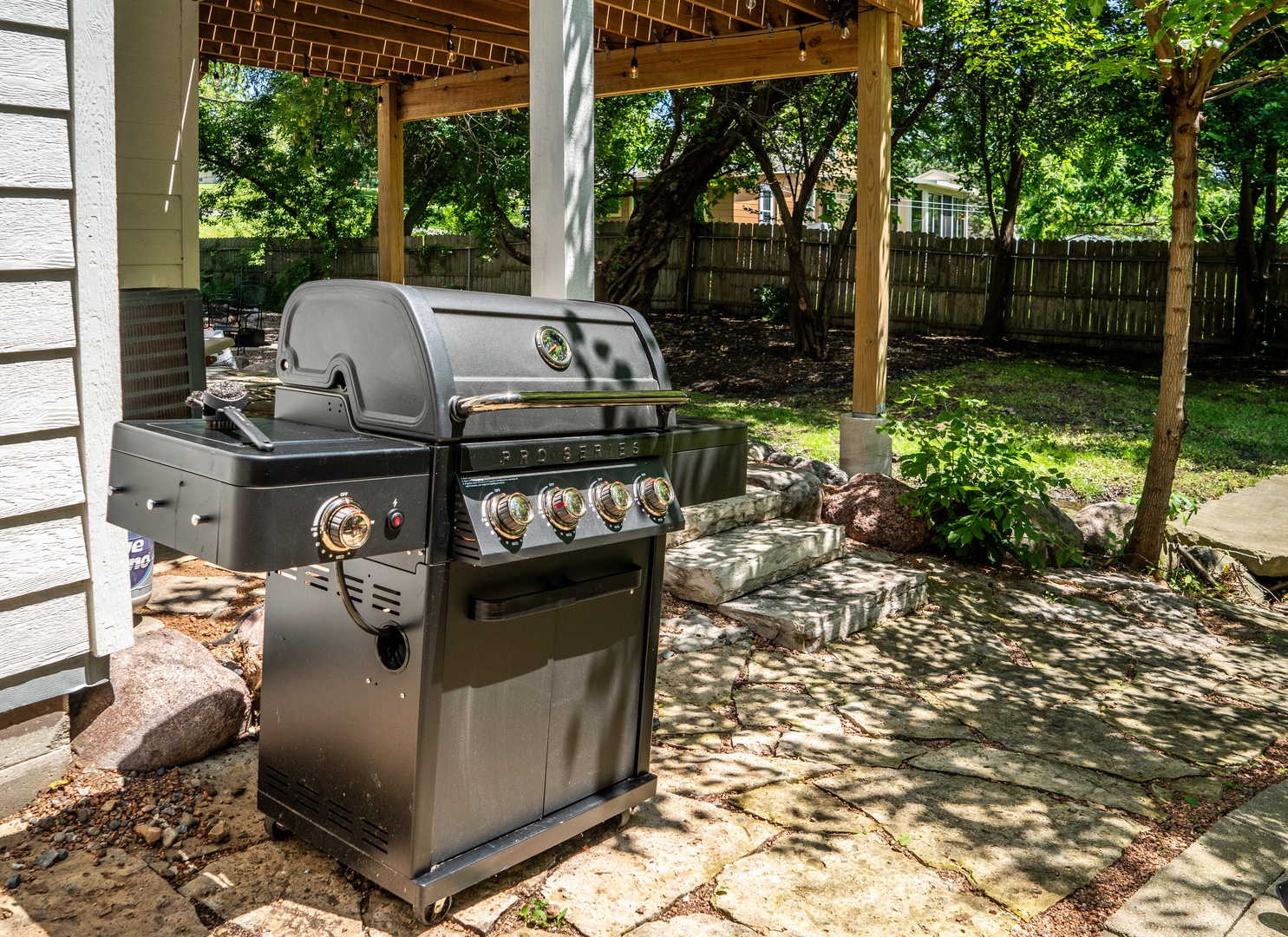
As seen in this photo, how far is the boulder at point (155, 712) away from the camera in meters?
2.80

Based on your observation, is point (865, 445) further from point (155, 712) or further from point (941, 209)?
point (941, 209)

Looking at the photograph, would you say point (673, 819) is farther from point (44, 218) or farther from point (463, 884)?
point (44, 218)

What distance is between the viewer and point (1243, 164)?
496 inches

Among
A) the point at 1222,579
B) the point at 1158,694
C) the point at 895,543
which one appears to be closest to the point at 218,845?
the point at 1158,694

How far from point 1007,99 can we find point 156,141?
36.6 feet

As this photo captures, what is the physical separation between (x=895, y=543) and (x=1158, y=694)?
6.20 ft

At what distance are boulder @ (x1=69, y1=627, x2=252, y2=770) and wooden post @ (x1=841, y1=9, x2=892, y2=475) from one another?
14.5 feet

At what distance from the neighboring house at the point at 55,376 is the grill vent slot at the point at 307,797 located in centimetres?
83

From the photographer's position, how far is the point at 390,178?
8305 mm

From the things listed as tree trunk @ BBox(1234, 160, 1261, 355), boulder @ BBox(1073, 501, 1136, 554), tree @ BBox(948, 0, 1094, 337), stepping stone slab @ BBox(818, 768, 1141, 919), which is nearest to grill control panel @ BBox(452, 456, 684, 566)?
stepping stone slab @ BBox(818, 768, 1141, 919)

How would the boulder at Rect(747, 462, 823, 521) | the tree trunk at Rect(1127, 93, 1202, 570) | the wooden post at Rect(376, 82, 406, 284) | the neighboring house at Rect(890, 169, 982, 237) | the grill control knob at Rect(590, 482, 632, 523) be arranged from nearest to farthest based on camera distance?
the grill control knob at Rect(590, 482, 632, 523), the tree trunk at Rect(1127, 93, 1202, 570), the boulder at Rect(747, 462, 823, 521), the wooden post at Rect(376, 82, 406, 284), the neighboring house at Rect(890, 169, 982, 237)

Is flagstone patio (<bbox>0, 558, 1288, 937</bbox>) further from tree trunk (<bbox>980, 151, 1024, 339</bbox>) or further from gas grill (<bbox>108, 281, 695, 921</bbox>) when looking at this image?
tree trunk (<bbox>980, 151, 1024, 339</bbox>)

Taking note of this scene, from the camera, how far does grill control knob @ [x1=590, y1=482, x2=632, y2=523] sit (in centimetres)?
225

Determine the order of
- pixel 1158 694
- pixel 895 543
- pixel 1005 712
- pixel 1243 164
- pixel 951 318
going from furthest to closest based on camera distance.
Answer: pixel 951 318
pixel 1243 164
pixel 895 543
pixel 1158 694
pixel 1005 712
